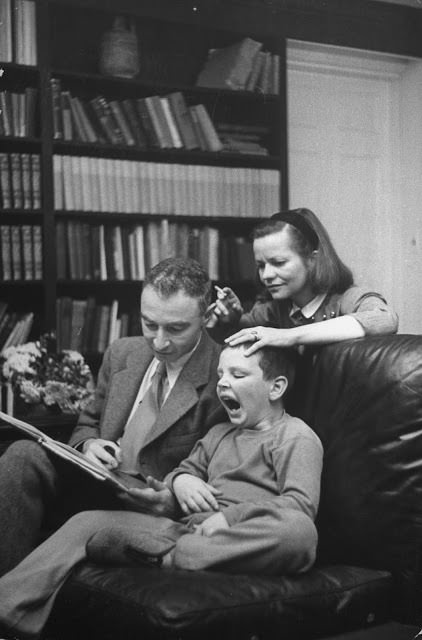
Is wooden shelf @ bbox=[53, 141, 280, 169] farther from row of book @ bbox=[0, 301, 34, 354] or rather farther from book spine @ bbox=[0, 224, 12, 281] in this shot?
row of book @ bbox=[0, 301, 34, 354]

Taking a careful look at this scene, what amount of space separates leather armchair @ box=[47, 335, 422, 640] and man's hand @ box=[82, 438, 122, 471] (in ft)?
1.02

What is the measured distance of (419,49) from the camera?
4.65 metres

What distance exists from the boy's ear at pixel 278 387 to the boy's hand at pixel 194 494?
26 centimetres

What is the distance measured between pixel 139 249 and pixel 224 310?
5.15ft

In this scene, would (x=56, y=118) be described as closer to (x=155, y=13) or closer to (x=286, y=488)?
(x=155, y=13)

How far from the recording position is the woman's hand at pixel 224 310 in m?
2.44

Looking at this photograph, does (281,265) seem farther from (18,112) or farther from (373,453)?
(18,112)

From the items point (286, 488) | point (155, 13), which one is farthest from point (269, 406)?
point (155, 13)

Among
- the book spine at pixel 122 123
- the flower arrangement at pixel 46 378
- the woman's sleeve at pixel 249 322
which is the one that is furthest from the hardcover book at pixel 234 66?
the woman's sleeve at pixel 249 322

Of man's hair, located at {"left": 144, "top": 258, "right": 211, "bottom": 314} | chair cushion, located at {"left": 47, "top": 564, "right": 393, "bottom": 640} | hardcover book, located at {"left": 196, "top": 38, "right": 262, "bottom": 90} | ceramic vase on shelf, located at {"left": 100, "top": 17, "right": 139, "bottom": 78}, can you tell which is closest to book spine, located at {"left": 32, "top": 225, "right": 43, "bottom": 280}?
ceramic vase on shelf, located at {"left": 100, "top": 17, "right": 139, "bottom": 78}

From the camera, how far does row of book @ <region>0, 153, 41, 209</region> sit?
11.9ft

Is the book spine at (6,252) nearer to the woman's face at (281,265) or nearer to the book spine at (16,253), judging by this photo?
the book spine at (16,253)

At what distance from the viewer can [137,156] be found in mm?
4004

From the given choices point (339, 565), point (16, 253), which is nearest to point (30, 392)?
point (16, 253)
